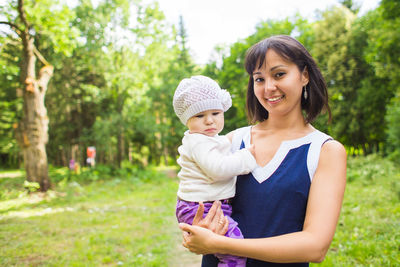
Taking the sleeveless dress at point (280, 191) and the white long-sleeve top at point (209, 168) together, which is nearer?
the sleeveless dress at point (280, 191)

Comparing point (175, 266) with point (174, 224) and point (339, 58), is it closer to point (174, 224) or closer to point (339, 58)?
point (174, 224)

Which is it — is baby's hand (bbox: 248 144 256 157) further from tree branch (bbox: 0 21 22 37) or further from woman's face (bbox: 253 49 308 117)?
tree branch (bbox: 0 21 22 37)

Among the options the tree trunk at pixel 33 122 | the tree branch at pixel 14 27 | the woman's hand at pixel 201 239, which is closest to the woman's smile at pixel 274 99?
the woman's hand at pixel 201 239

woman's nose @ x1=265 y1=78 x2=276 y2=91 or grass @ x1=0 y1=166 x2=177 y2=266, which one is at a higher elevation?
woman's nose @ x1=265 y1=78 x2=276 y2=91

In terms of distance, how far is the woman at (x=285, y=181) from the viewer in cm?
136

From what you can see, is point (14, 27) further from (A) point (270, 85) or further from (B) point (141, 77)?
(A) point (270, 85)

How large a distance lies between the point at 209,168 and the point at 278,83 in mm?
578

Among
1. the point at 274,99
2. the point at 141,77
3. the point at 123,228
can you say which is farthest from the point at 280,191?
the point at 141,77

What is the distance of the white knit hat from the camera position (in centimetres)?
176

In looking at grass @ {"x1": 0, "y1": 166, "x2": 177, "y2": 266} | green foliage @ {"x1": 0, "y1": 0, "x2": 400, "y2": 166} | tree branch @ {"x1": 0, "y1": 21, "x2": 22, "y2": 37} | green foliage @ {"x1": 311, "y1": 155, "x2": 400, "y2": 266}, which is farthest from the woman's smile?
green foliage @ {"x1": 0, "y1": 0, "x2": 400, "y2": 166}

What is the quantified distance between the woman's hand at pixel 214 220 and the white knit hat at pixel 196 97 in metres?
0.56

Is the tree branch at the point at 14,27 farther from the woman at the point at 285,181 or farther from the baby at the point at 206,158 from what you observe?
the woman at the point at 285,181

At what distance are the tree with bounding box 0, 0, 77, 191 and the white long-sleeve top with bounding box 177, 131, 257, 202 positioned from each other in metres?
8.86

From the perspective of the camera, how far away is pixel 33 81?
950 cm
